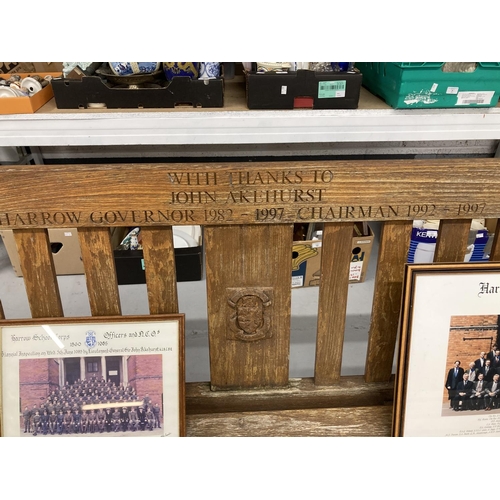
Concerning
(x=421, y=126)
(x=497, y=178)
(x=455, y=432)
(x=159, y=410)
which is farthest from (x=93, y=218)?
(x=421, y=126)

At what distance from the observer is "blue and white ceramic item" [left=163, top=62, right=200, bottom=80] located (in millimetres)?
1319

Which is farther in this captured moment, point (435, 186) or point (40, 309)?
point (40, 309)

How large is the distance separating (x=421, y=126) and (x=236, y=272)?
852 mm

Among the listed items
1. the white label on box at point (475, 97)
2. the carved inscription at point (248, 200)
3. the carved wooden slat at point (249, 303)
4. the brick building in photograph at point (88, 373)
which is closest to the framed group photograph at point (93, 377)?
the brick building in photograph at point (88, 373)

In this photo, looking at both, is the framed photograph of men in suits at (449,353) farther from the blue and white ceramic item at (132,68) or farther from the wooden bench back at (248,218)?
the blue and white ceramic item at (132,68)

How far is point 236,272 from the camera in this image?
0.92 metres

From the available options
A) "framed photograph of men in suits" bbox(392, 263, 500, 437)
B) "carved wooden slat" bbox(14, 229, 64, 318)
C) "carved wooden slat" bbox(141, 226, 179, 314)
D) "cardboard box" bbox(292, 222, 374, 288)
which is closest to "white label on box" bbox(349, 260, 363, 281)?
"cardboard box" bbox(292, 222, 374, 288)

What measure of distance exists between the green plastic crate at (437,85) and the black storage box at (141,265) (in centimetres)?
105

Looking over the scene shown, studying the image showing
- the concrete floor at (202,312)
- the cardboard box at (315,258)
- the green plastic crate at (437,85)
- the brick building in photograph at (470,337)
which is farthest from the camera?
the cardboard box at (315,258)

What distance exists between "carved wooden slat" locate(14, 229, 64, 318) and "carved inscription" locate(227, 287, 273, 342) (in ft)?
1.20

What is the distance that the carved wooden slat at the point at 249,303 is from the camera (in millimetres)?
889

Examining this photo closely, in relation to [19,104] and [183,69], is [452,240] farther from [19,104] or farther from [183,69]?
[19,104]

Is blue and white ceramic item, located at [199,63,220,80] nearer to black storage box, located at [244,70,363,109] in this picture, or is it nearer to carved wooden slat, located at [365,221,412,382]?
black storage box, located at [244,70,363,109]
